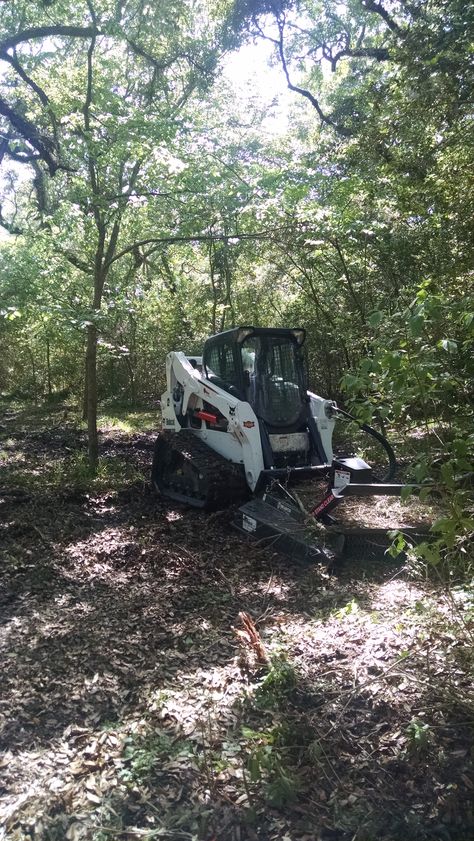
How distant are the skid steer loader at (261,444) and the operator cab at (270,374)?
1cm

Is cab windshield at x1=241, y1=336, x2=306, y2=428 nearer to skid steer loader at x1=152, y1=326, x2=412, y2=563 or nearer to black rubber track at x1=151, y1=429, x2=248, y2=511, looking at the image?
skid steer loader at x1=152, y1=326, x2=412, y2=563

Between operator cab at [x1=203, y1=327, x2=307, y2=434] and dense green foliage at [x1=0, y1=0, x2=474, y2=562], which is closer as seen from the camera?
dense green foliage at [x1=0, y1=0, x2=474, y2=562]

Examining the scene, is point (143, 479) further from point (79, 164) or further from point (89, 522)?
point (79, 164)

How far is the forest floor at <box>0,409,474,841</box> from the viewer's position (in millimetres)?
2186

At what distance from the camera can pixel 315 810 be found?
2.18 meters

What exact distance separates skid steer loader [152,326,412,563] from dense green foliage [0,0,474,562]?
993mm

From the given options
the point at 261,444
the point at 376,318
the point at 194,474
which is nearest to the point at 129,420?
the point at 194,474

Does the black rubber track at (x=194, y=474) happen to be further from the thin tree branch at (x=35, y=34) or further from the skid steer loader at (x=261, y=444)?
the thin tree branch at (x=35, y=34)

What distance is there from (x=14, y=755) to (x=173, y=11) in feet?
39.6

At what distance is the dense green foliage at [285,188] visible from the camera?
3575 millimetres

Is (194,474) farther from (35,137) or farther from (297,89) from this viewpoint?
(297,89)

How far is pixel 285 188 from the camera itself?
23.2 ft

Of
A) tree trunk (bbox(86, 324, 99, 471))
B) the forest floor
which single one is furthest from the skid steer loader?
tree trunk (bbox(86, 324, 99, 471))

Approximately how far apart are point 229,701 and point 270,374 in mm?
3766
